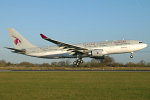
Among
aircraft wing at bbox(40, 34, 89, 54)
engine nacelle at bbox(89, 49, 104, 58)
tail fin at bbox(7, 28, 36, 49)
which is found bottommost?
engine nacelle at bbox(89, 49, 104, 58)

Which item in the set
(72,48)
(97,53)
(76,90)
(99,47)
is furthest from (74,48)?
(76,90)

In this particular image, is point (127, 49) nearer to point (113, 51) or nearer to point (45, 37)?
point (113, 51)

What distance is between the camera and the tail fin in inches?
1970

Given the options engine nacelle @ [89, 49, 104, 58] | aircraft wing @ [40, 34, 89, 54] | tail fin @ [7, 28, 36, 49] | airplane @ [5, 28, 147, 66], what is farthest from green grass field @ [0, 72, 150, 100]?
tail fin @ [7, 28, 36, 49]

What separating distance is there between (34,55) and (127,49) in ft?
66.2

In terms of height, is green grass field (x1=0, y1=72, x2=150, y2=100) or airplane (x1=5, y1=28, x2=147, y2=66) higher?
airplane (x1=5, y1=28, x2=147, y2=66)

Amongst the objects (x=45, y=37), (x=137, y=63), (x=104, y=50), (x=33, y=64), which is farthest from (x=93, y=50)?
(x=33, y=64)

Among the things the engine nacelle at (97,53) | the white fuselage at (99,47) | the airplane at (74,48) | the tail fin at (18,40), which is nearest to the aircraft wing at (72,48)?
the airplane at (74,48)

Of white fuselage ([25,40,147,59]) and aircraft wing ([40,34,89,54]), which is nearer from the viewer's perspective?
white fuselage ([25,40,147,59])

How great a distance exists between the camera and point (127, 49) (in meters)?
42.6

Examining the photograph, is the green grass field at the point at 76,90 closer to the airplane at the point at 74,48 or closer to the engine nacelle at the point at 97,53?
the engine nacelle at the point at 97,53

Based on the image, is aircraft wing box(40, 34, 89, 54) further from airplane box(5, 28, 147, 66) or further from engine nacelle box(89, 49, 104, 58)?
engine nacelle box(89, 49, 104, 58)

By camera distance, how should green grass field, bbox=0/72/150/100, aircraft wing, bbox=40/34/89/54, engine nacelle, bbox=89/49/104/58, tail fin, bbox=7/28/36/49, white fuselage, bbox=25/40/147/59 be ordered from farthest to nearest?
tail fin, bbox=7/28/36/49, aircraft wing, bbox=40/34/89/54, engine nacelle, bbox=89/49/104/58, white fuselage, bbox=25/40/147/59, green grass field, bbox=0/72/150/100

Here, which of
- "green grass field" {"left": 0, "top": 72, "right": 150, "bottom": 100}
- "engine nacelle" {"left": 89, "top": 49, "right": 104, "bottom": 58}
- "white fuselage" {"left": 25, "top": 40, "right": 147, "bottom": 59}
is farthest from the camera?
"engine nacelle" {"left": 89, "top": 49, "right": 104, "bottom": 58}
